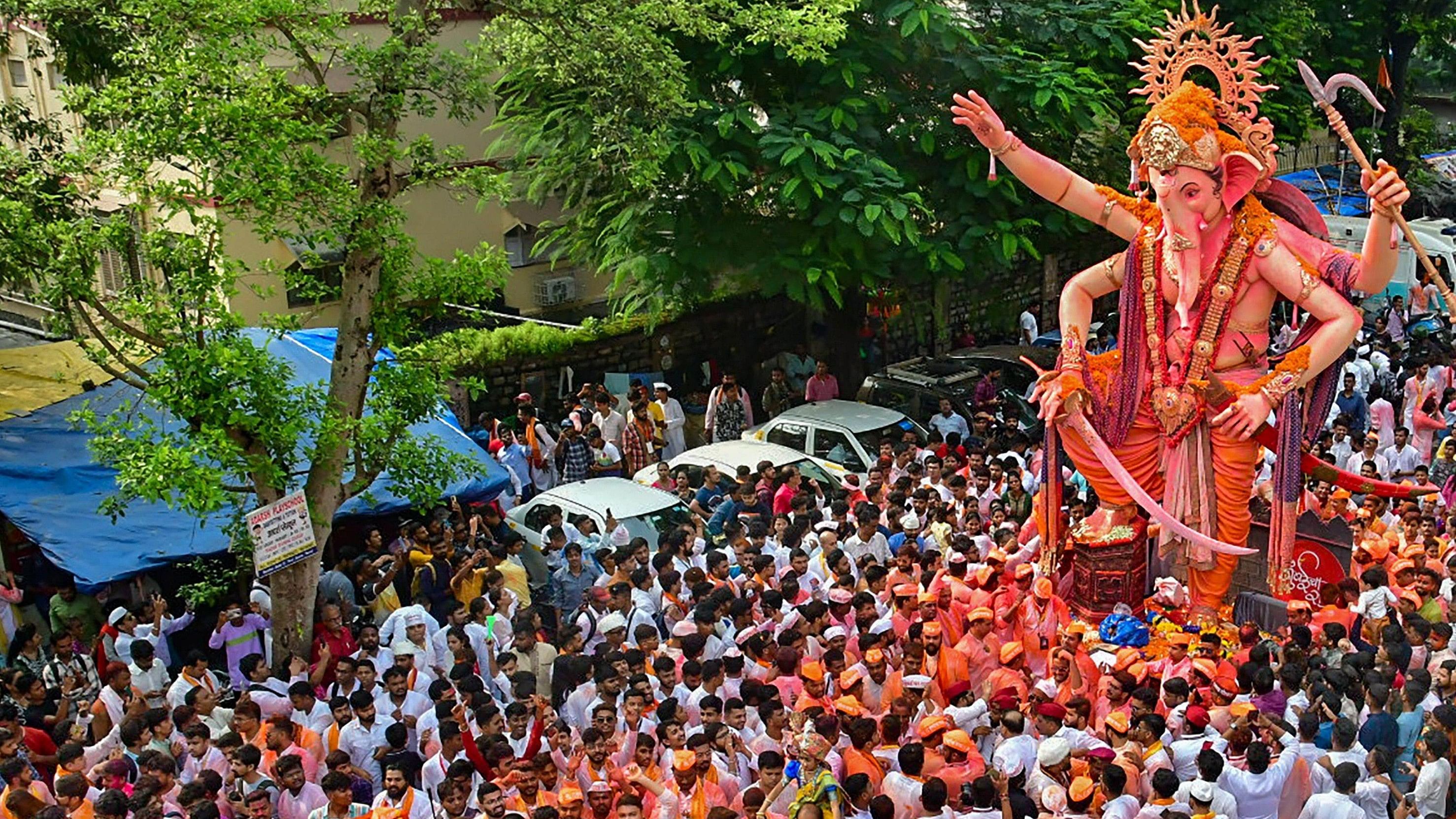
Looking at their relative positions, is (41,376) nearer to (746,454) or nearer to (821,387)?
(746,454)

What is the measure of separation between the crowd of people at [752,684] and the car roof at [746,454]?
Result: 0.96 m

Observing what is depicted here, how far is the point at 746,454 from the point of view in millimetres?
14812

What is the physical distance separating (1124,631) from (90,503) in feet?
24.8

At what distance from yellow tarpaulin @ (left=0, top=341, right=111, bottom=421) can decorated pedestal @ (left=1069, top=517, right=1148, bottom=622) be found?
7.93 m

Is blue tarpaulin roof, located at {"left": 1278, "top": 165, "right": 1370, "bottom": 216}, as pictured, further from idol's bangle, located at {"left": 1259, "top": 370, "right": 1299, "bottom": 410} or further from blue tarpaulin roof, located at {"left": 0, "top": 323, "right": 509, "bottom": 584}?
blue tarpaulin roof, located at {"left": 0, "top": 323, "right": 509, "bottom": 584}

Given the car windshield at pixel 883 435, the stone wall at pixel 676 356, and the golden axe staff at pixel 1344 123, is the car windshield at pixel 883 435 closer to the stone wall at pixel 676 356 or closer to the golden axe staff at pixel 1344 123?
the stone wall at pixel 676 356

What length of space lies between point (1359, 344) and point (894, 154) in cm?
579

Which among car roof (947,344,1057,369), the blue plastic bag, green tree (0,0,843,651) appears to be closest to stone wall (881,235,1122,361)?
car roof (947,344,1057,369)

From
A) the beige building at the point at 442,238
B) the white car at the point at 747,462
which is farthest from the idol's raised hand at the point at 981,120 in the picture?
the beige building at the point at 442,238

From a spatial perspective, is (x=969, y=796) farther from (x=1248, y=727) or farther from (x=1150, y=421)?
(x=1150, y=421)

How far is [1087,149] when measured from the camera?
18.8 metres

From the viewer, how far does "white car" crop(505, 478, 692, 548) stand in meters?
13.1

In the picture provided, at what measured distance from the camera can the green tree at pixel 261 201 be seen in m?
9.84

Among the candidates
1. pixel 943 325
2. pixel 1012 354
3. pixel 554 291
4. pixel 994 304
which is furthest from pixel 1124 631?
pixel 554 291
